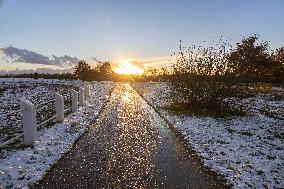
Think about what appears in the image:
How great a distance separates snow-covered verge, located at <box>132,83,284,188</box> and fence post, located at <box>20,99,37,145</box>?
4.81 meters

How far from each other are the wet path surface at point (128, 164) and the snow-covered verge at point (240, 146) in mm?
545

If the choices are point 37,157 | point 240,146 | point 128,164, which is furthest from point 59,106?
point 240,146

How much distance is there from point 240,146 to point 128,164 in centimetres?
409

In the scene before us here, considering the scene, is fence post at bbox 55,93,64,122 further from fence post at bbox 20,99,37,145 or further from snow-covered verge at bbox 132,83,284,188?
snow-covered verge at bbox 132,83,284,188

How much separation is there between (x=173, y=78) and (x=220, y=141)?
38.8ft

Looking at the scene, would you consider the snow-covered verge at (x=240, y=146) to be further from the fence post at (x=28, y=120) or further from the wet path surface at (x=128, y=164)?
the fence post at (x=28, y=120)

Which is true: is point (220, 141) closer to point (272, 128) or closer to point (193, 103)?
point (272, 128)

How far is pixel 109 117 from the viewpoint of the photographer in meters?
16.9

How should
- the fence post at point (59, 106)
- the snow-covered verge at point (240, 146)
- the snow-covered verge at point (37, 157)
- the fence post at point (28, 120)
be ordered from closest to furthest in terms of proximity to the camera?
1. the snow-covered verge at point (37, 157)
2. the snow-covered verge at point (240, 146)
3. the fence post at point (28, 120)
4. the fence post at point (59, 106)

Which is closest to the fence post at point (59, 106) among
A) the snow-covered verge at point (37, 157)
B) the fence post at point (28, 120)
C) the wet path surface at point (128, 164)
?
the snow-covered verge at point (37, 157)

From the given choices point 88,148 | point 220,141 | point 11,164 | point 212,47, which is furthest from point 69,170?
point 212,47

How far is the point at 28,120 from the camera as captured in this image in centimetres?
993

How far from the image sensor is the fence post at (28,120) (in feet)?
32.2

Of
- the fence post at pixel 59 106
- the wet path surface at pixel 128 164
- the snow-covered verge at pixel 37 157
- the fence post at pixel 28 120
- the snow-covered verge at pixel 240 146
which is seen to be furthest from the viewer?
the fence post at pixel 59 106
